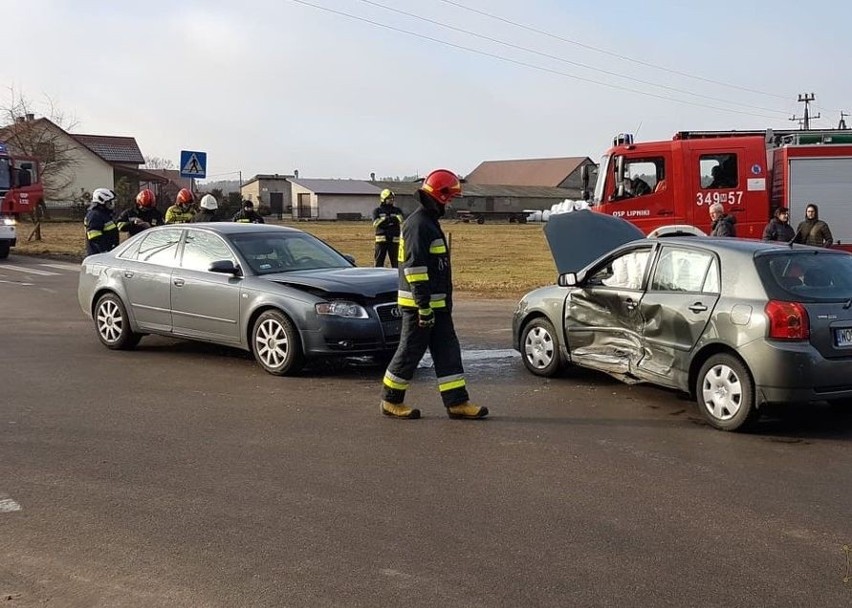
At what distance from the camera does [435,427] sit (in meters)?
6.90

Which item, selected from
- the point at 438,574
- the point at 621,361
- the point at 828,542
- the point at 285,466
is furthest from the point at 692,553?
the point at 621,361

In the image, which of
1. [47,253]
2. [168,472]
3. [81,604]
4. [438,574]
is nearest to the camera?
[81,604]

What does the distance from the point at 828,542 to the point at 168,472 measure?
376 cm

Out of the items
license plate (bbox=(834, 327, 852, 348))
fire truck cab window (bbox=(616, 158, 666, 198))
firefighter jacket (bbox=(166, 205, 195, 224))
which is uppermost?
fire truck cab window (bbox=(616, 158, 666, 198))

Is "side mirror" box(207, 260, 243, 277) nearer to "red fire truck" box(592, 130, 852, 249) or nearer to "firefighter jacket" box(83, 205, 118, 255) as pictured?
"firefighter jacket" box(83, 205, 118, 255)

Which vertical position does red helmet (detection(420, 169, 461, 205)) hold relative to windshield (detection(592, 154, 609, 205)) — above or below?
below

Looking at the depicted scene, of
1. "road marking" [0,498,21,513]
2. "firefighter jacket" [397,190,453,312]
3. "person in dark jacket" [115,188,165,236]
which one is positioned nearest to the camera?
"road marking" [0,498,21,513]

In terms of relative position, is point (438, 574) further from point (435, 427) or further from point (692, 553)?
point (435, 427)

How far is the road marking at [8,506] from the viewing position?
492 cm

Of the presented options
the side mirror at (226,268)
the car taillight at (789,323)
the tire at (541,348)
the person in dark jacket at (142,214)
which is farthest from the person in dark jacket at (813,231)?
the person in dark jacket at (142,214)

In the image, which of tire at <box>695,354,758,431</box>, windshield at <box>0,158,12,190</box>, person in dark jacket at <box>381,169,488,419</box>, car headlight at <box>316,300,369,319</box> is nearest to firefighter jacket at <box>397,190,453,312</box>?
person in dark jacket at <box>381,169,488,419</box>

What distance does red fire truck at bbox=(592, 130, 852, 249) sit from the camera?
1498cm

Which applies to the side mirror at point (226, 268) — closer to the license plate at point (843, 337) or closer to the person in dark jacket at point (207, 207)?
the license plate at point (843, 337)

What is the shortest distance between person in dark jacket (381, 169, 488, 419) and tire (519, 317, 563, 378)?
177 centimetres
